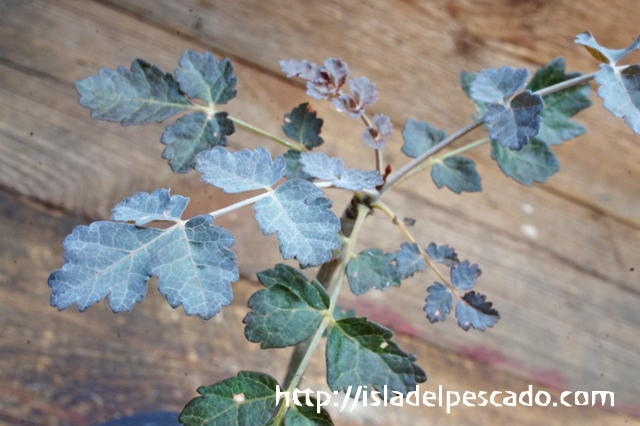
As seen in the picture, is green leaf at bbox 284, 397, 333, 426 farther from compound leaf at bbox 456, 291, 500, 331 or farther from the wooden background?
the wooden background

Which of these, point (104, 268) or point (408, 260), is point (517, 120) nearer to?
point (408, 260)

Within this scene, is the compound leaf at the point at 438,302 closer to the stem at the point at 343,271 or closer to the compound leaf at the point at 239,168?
the stem at the point at 343,271

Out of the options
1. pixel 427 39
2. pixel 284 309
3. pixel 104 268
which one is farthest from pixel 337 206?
pixel 104 268

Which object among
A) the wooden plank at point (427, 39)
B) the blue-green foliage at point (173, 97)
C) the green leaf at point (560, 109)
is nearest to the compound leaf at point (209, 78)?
the blue-green foliage at point (173, 97)

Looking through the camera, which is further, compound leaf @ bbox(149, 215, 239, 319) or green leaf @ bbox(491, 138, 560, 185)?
green leaf @ bbox(491, 138, 560, 185)

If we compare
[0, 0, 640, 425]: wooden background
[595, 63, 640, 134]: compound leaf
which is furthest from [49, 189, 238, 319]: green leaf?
[0, 0, 640, 425]: wooden background

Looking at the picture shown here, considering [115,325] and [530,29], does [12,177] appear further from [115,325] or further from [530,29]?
[530,29]

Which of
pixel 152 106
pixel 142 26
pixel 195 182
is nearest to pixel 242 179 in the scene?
pixel 152 106

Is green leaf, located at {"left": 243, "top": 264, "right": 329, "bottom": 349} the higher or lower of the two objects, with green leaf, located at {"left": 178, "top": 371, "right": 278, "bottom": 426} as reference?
higher
